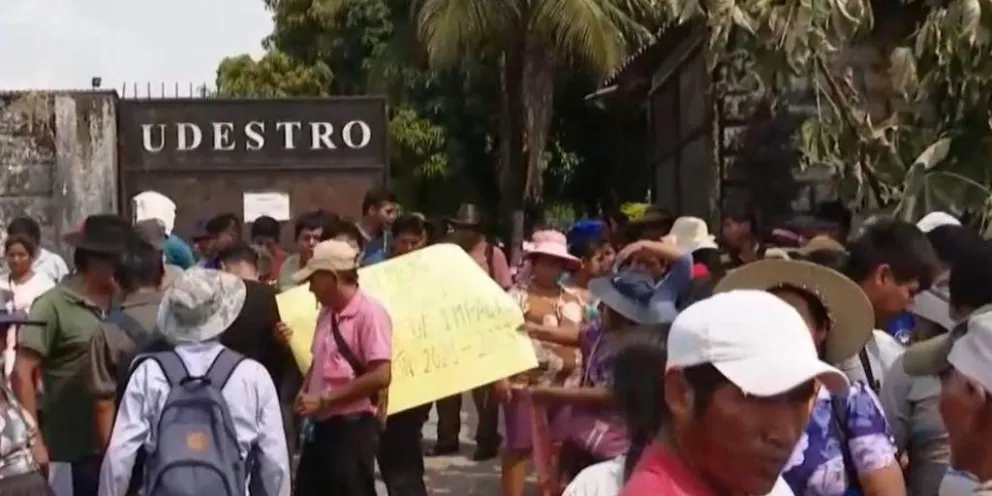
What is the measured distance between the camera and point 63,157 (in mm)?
14078

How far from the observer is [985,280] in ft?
14.2

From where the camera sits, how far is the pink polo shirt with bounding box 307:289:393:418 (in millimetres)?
6594

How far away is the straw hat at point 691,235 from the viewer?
7316 millimetres

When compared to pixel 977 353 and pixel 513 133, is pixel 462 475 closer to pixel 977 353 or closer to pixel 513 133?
pixel 977 353

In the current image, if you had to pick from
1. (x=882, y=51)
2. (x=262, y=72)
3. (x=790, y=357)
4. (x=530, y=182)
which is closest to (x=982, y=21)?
(x=882, y=51)

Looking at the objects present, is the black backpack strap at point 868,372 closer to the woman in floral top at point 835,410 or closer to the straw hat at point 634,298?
the woman in floral top at point 835,410

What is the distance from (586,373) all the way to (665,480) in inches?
144

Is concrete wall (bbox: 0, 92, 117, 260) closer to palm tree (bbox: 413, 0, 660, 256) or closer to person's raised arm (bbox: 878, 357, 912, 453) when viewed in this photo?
palm tree (bbox: 413, 0, 660, 256)

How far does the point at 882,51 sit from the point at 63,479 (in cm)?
562

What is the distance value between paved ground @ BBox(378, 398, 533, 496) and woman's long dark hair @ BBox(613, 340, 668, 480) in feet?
20.6

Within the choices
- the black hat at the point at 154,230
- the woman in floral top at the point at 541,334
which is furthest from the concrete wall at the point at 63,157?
the woman in floral top at the point at 541,334

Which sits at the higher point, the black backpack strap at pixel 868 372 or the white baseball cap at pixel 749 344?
the white baseball cap at pixel 749 344

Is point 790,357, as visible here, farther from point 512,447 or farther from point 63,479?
point 512,447

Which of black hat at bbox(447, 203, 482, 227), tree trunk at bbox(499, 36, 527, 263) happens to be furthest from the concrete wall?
tree trunk at bbox(499, 36, 527, 263)
